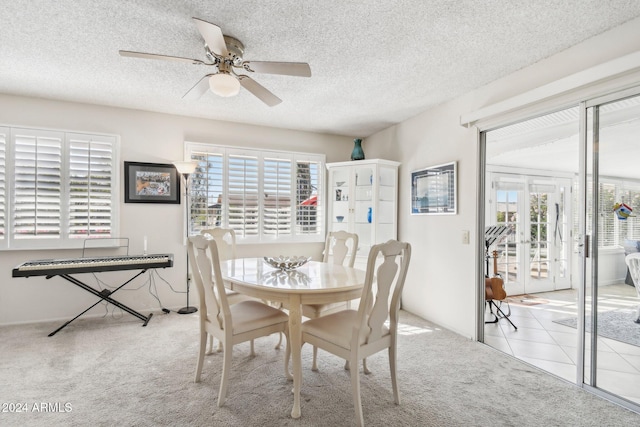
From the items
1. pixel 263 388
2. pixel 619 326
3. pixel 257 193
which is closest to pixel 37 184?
pixel 257 193

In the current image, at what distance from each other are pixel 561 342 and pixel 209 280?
3261mm

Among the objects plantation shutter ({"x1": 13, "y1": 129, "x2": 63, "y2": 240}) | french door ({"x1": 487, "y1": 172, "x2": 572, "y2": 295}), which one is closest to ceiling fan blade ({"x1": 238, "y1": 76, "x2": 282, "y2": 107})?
plantation shutter ({"x1": 13, "y1": 129, "x2": 63, "y2": 240})

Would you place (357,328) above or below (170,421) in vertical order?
above

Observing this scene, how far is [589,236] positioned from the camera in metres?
2.18

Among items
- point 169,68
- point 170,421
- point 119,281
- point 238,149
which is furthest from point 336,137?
point 170,421

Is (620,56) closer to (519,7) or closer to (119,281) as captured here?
(519,7)

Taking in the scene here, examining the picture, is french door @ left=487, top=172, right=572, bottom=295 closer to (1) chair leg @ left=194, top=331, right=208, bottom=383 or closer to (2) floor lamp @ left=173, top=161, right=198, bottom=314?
(2) floor lamp @ left=173, top=161, right=198, bottom=314

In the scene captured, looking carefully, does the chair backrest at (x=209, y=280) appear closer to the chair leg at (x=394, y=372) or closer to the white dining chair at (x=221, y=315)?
the white dining chair at (x=221, y=315)

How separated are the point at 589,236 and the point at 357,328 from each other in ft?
5.75

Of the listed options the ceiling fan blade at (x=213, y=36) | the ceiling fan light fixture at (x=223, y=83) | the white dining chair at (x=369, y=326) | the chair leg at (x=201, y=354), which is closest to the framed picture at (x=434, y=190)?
the white dining chair at (x=369, y=326)

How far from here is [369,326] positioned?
73.9 inches

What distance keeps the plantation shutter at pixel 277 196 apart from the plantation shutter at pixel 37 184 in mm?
2268

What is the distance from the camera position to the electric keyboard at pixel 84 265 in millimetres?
2799

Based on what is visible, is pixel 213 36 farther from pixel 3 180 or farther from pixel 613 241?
pixel 3 180
